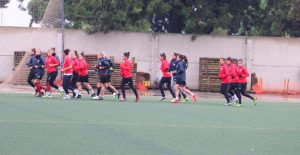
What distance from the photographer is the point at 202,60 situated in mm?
35719

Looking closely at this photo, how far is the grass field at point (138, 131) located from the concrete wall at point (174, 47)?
1707 centimetres

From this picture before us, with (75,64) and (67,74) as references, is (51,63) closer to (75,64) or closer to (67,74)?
(67,74)

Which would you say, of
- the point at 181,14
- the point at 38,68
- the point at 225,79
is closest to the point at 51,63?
the point at 38,68

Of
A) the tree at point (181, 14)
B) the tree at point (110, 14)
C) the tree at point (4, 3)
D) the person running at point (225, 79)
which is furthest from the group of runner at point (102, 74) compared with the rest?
the tree at point (4, 3)

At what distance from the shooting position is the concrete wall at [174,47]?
115 ft

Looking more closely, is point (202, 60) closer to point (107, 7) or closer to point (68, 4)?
point (107, 7)

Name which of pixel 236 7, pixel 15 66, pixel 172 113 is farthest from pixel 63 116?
pixel 236 7

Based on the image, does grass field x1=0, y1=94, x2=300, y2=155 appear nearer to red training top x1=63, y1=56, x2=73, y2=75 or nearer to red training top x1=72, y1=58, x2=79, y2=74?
red training top x1=63, y1=56, x2=73, y2=75

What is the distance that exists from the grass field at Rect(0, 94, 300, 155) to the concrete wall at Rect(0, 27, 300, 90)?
672 inches

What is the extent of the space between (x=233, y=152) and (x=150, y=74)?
25411mm

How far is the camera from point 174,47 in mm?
35969

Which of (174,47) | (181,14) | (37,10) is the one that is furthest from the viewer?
(174,47)

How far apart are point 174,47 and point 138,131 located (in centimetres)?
2357

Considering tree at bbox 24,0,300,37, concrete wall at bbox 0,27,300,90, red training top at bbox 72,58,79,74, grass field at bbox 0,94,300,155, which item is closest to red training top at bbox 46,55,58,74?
red training top at bbox 72,58,79,74
